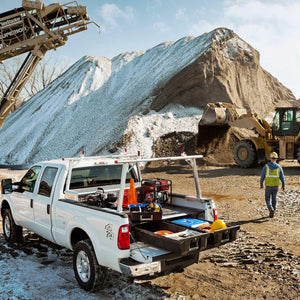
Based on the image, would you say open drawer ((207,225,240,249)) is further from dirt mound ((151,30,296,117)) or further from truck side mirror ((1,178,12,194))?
dirt mound ((151,30,296,117))

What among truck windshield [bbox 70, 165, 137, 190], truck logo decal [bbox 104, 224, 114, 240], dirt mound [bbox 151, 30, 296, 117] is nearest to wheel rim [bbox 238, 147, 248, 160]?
dirt mound [bbox 151, 30, 296, 117]

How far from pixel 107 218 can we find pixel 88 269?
0.90 meters

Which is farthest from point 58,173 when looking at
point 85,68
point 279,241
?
point 85,68

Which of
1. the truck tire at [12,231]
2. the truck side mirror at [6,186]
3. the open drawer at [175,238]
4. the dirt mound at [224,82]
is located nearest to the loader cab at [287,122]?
the dirt mound at [224,82]

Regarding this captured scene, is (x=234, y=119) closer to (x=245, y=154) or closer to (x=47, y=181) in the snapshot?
(x=245, y=154)

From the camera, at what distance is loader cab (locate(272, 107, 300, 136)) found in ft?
59.1

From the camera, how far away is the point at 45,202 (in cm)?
598

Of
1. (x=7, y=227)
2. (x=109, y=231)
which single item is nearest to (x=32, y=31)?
(x=7, y=227)

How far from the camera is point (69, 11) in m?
15.9

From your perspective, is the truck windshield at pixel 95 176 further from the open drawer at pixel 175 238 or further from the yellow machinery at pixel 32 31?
the yellow machinery at pixel 32 31

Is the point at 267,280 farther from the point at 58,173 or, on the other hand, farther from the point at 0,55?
the point at 0,55

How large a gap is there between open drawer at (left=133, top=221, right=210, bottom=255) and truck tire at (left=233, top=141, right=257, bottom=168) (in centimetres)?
1473

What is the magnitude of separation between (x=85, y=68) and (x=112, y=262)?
128ft

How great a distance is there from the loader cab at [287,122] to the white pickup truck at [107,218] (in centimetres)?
1345
